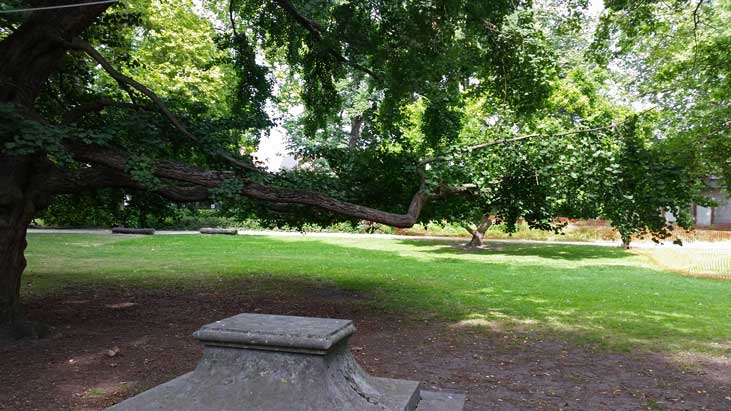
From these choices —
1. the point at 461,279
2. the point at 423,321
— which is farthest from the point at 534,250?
the point at 423,321

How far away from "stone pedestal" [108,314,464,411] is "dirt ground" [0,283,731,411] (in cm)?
244

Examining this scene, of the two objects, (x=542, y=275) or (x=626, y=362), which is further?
(x=542, y=275)

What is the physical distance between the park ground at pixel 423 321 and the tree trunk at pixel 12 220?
0.68 metres

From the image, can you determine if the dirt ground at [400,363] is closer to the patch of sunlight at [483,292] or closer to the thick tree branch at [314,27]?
the patch of sunlight at [483,292]

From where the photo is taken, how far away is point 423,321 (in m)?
9.70

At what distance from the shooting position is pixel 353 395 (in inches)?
130

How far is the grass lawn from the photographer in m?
9.91

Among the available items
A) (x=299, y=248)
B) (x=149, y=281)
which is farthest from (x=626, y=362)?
(x=299, y=248)

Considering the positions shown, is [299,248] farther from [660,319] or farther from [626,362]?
[626,362]

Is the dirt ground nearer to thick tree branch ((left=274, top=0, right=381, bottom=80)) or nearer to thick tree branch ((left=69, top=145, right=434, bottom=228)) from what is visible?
thick tree branch ((left=69, top=145, right=434, bottom=228))

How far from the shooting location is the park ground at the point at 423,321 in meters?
6.04

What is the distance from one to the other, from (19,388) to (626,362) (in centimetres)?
727

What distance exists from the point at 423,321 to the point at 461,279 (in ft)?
19.7

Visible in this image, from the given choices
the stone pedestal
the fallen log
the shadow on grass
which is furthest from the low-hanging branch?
the fallen log
